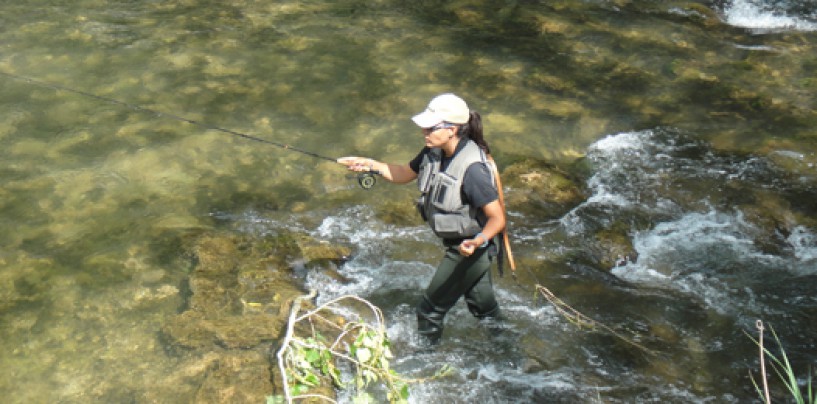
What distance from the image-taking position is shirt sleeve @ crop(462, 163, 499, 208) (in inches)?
179

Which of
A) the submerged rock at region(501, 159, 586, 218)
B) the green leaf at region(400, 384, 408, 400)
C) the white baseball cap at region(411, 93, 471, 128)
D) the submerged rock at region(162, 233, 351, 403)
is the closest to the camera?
the green leaf at region(400, 384, 408, 400)

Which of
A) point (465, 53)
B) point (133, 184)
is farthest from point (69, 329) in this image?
point (465, 53)

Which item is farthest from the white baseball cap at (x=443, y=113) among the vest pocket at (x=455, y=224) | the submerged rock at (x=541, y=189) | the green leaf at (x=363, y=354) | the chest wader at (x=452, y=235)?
the submerged rock at (x=541, y=189)

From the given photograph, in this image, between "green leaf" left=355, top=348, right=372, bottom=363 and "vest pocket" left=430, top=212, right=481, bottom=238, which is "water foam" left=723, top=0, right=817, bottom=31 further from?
"green leaf" left=355, top=348, right=372, bottom=363

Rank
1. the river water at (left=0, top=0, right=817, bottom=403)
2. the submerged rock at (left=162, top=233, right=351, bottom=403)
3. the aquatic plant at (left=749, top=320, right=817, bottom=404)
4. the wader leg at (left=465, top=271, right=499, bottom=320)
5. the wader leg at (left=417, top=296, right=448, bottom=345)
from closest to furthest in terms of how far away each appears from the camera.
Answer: the aquatic plant at (left=749, top=320, right=817, bottom=404) → the submerged rock at (left=162, top=233, right=351, bottom=403) → the wader leg at (left=465, top=271, right=499, bottom=320) → the wader leg at (left=417, top=296, right=448, bottom=345) → the river water at (left=0, top=0, right=817, bottom=403)

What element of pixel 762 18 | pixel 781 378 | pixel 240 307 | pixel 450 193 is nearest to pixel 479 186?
pixel 450 193

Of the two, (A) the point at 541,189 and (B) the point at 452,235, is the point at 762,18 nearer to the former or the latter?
(A) the point at 541,189

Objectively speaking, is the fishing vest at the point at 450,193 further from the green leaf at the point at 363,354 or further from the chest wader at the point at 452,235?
the green leaf at the point at 363,354

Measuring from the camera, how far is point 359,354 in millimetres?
4105

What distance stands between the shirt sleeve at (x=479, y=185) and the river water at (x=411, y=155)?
1.42 meters

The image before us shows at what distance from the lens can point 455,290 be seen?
5043 millimetres

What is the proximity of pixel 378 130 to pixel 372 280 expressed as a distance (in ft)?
8.16

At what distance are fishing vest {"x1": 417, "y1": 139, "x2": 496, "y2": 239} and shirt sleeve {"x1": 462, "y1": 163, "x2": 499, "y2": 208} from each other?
3 cm

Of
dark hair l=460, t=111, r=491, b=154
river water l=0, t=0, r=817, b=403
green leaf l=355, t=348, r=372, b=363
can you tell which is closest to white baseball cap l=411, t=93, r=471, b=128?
dark hair l=460, t=111, r=491, b=154
